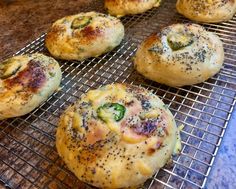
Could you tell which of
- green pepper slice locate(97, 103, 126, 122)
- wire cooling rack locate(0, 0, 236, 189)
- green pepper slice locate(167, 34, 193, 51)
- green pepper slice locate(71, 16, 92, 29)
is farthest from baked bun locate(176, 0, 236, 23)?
green pepper slice locate(97, 103, 126, 122)

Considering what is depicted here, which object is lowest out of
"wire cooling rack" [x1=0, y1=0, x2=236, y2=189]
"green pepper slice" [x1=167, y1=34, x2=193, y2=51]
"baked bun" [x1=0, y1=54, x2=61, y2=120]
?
"wire cooling rack" [x1=0, y1=0, x2=236, y2=189]

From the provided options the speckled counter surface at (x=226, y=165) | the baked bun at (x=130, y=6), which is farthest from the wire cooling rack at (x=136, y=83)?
the baked bun at (x=130, y=6)

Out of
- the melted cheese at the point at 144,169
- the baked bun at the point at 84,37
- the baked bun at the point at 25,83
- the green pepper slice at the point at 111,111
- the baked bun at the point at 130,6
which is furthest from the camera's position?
the baked bun at the point at 130,6

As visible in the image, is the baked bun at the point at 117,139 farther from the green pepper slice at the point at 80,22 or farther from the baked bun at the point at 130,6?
the baked bun at the point at 130,6

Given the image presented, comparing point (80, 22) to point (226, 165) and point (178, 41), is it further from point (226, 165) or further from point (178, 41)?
point (226, 165)

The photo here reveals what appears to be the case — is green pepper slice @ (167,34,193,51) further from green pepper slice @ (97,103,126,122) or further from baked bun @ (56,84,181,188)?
green pepper slice @ (97,103,126,122)
